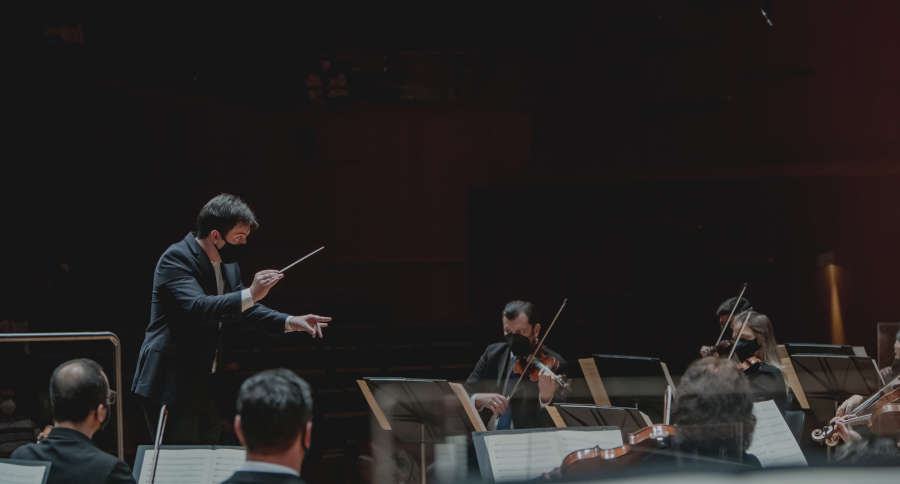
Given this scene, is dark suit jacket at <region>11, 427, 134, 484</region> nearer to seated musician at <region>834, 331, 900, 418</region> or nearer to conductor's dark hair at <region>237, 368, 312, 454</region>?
conductor's dark hair at <region>237, 368, 312, 454</region>

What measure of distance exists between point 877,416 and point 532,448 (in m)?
1.72

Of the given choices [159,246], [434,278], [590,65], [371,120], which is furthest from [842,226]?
[159,246]

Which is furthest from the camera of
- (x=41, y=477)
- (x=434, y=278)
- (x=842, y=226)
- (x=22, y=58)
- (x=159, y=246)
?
(x=434, y=278)

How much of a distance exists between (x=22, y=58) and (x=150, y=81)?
150 centimetres

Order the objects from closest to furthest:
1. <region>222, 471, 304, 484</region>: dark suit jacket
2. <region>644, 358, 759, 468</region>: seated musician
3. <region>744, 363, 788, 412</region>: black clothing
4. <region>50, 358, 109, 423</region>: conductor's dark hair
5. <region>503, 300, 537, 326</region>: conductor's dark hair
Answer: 1. <region>222, 471, 304, 484</region>: dark suit jacket
2. <region>644, 358, 759, 468</region>: seated musician
3. <region>50, 358, 109, 423</region>: conductor's dark hair
4. <region>744, 363, 788, 412</region>: black clothing
5. <region>503, 300, 537, 326</region>: conductor's dark hair

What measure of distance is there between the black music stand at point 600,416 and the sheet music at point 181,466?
1.31 m

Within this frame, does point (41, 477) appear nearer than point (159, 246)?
Yes

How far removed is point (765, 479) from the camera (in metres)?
1.14

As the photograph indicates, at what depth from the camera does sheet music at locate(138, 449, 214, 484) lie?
2.87m

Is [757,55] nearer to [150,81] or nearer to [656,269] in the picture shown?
[656,269]

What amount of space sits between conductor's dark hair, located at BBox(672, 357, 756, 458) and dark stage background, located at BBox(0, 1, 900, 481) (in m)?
4.21

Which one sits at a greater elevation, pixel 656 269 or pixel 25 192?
pixel 25 192

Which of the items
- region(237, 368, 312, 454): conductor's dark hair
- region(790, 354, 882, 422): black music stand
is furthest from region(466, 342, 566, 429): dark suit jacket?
region(237, 368, 312, 454): conductor's dark hair

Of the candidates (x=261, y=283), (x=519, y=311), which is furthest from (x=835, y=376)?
(x=261, y=283)
